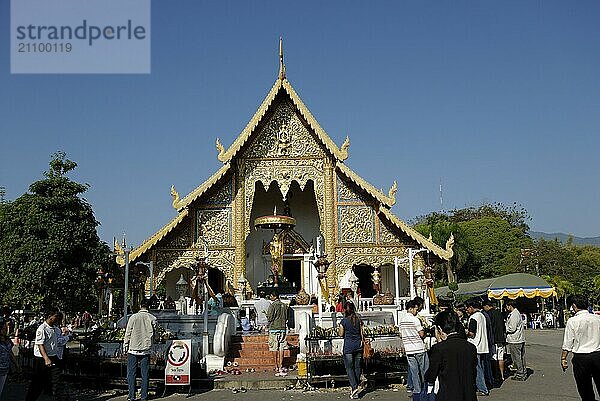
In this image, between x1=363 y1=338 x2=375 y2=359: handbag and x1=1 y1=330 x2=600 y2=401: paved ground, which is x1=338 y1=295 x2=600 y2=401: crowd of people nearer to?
x1=363 y1=338 x2=375 y2=359: handbag

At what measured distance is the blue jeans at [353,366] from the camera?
367 inches

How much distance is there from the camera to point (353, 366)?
9438 millimetres

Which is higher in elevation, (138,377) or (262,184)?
→ (262,184)

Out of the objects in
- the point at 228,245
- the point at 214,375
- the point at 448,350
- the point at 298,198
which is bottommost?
the point at 214,375

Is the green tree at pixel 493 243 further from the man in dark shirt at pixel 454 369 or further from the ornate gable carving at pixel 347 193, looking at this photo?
the man in dark shirt at pixel 454 369

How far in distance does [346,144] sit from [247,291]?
17.5 ft

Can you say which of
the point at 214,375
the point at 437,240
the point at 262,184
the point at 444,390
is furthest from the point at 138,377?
the point at 437,240

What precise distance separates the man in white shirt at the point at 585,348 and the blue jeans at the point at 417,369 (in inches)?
70.2

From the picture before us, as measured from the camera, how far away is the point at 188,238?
64.8ft

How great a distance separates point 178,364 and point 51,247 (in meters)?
15.6

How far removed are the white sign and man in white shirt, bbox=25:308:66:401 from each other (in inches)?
60.8

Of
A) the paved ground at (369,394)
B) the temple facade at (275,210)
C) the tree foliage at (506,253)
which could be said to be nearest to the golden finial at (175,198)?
the temple facade at (275,210)

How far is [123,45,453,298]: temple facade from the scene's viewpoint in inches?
764

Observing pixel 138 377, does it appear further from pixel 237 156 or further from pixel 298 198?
pixel 298 198
